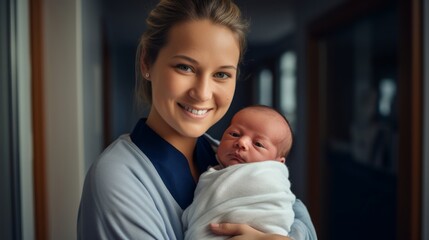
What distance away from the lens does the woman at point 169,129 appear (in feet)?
2.24

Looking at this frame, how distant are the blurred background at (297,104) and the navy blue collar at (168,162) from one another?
0.13 metres

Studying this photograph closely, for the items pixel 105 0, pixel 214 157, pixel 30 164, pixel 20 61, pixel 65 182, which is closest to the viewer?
pixel 214 157

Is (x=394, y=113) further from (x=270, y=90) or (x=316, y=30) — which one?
(x=270, y=90)

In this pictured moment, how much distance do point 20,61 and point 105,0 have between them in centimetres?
135

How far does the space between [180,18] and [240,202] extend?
342 mm

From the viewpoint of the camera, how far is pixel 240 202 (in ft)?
2.45

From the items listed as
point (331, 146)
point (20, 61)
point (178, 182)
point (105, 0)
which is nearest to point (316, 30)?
point (331, 146)

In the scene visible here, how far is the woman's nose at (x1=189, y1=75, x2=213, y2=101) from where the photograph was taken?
73 centimetres

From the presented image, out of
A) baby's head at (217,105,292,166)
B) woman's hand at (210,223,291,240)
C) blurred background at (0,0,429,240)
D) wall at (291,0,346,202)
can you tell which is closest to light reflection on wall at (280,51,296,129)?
blurred background at (0,0,429,240)

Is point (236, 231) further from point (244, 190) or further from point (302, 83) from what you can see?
point (302, 83)

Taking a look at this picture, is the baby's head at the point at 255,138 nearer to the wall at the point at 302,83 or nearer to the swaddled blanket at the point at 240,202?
the swaddled blanket at the point at 240,202

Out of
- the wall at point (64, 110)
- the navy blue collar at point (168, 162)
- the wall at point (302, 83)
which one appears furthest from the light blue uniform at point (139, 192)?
the wall at point (302, 83)

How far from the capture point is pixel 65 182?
5.25 feet

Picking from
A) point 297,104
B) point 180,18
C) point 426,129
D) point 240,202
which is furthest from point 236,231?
point 297,104
